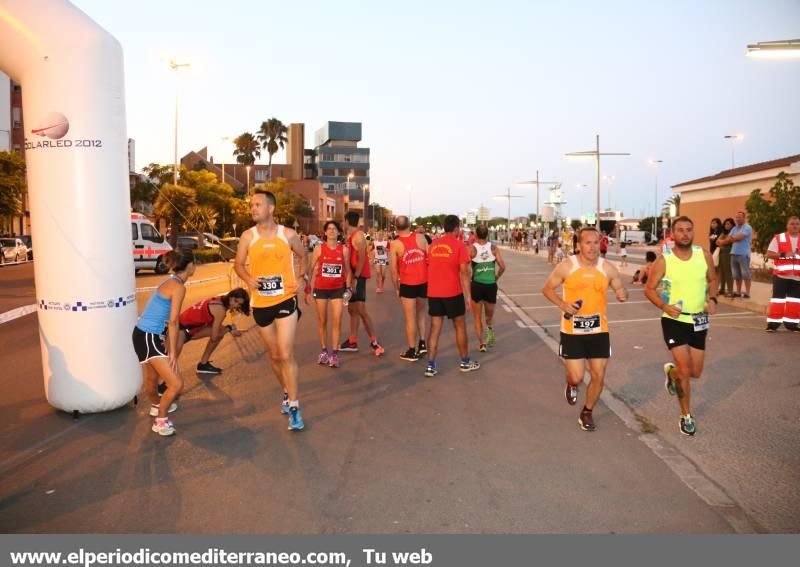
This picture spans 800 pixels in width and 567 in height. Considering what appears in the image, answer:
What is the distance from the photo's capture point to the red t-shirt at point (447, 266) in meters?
8.03

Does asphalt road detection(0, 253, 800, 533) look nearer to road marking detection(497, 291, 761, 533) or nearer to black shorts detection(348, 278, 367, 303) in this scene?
road marking detection(497, 291, 761, 533)

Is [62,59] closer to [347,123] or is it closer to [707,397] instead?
[707,397]

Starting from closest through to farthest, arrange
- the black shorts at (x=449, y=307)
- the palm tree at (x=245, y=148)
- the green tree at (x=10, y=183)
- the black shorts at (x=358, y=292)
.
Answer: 1. the black shorts at (x=449, y=307)
2. the black shorts at (x=358, y=292)
3. the green tree at (x=10, y=183)
4. the palm tree at (x=245, y=148)

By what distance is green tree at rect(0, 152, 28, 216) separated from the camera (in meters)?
30.3

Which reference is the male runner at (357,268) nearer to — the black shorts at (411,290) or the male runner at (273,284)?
the black shorts at (411,290)

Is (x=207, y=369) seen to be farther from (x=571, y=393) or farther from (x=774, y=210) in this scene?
(x=774, y=210)

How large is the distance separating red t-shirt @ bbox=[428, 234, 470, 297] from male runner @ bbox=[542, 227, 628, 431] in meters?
2.26

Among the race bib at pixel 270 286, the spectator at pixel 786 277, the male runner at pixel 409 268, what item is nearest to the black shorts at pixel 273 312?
the race bib at pixel 270 286

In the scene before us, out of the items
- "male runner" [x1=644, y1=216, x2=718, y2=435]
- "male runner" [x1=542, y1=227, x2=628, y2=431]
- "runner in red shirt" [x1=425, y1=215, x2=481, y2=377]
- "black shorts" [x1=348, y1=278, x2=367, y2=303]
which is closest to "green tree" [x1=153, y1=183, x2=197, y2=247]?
"black shorts" [x1=348, y1=278, x2=367, y2=303]

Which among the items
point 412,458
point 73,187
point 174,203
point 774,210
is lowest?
point 412,458

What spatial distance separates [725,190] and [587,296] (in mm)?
35950

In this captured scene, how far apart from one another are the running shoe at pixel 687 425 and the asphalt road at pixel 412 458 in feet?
0.28

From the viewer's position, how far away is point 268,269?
589 cm

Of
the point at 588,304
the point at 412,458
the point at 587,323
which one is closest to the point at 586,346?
the point at 587,323
